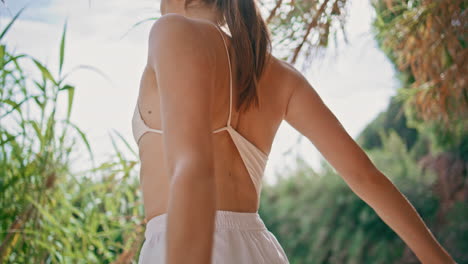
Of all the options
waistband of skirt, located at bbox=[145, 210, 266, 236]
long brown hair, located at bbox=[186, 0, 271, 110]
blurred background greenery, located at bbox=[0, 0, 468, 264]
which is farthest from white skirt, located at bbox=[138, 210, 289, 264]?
blurred background greenery, located at bbox=[0, 0, 468, 264]

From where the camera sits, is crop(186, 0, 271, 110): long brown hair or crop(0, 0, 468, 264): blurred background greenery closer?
crop(186, 0, 271, 110): long brown hair

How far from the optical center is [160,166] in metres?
0.80

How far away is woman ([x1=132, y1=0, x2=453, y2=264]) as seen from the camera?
1.87ft

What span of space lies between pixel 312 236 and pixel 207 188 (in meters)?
5.96

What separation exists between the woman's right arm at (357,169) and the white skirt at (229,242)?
0.19 metres

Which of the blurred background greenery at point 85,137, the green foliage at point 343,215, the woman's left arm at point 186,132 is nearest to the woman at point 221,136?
the woman's left arm at point 186,132

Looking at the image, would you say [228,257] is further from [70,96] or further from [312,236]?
[312,236]

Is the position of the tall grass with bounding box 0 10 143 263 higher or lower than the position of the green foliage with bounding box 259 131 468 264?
higher

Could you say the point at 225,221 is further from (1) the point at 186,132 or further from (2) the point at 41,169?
(2) the point at 41,169

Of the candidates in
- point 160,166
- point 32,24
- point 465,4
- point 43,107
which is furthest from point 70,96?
point 465,4

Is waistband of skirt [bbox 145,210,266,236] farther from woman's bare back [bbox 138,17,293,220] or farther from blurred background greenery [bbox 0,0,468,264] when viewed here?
blurred background greenery [bbox 0,0,468,264]

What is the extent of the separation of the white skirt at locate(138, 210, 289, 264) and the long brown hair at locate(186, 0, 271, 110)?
18 centimetres

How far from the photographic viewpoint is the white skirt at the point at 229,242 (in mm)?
782

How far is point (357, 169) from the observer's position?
0.91m
